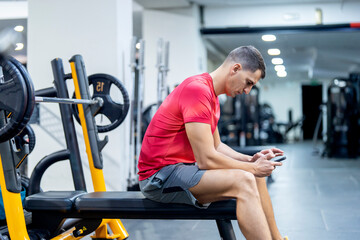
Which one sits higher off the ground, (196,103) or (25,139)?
(196,103)

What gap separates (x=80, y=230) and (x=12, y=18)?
5057mm

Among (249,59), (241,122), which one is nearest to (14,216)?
(249,59)

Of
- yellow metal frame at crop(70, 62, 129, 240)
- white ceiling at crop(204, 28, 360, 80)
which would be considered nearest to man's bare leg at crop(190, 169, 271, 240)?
yellow metal frame at crop(70, 62, 129, 240)

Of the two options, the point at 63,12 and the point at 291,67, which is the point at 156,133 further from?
the point at 291,67

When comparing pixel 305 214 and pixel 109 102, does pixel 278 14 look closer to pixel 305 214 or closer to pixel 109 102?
pixel 305 214

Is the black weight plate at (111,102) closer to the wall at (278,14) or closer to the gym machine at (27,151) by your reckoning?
the gym machine at (27,151)

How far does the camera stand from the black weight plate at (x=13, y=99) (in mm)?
1816

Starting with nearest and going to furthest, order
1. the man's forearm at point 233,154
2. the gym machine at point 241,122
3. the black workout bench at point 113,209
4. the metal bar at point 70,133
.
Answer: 1. the black workout bench at point 113,209
2. the man's forearm at point 233,154
3. the metal bar at point 70,133
4. the gym machine at point 241,122

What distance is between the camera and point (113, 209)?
7.11ft

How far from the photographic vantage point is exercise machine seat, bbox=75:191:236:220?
2020mm

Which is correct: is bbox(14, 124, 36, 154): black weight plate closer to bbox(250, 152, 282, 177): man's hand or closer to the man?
the man

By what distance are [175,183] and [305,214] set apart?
2.03 m

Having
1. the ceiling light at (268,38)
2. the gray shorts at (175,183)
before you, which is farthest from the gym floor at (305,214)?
the ceiling light at (268,38)

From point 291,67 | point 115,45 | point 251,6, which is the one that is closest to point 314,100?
point 291,67
